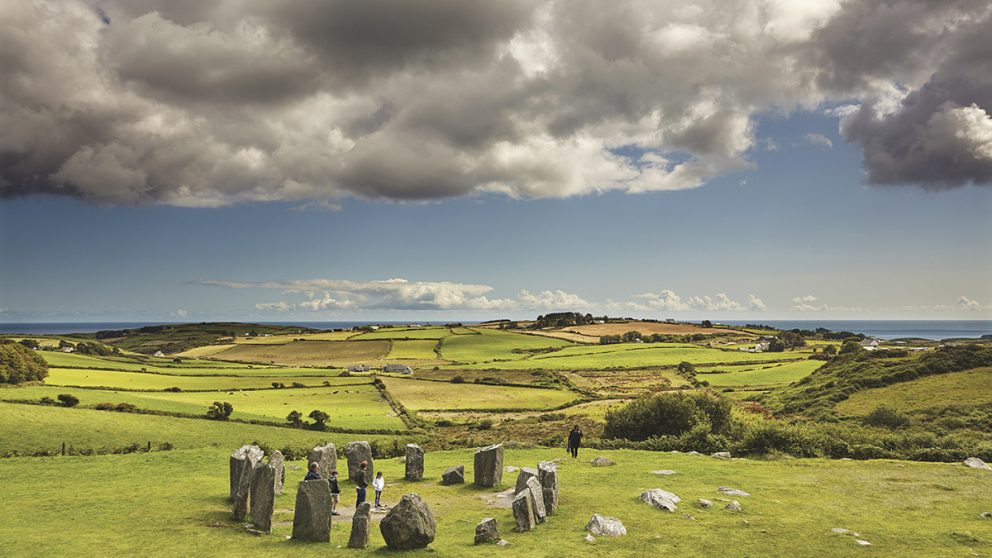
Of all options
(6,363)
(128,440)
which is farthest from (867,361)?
(6,363)

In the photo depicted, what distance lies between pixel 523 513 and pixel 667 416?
29331 mm

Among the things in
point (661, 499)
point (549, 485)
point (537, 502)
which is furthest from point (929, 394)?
point (537, 502)

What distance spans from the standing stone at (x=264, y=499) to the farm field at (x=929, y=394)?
191 feet

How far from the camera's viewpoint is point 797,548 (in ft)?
61.7

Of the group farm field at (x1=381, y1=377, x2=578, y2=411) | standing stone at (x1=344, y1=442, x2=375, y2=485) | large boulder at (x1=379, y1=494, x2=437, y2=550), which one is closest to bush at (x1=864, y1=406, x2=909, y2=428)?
farm field at (x1=381, y1=377, x2=578, y2=411)

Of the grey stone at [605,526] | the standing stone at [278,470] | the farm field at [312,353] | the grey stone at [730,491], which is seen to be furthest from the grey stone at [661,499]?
the farm field at [312,353]

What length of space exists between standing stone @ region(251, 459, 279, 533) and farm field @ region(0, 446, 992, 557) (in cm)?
56

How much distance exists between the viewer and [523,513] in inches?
834

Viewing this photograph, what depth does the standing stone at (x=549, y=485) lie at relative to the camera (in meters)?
23.3

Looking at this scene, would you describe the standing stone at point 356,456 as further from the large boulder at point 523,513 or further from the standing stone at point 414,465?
the large boulder at point 523,513

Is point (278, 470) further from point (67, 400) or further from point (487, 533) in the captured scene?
point (67, 400)

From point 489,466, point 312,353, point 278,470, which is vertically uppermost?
point 278,470

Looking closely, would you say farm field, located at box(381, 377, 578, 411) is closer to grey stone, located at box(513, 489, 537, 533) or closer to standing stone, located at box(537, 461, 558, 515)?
standing stone, located at box(537, 461, 558, 515)

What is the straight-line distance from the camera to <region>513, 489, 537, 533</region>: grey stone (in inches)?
831
